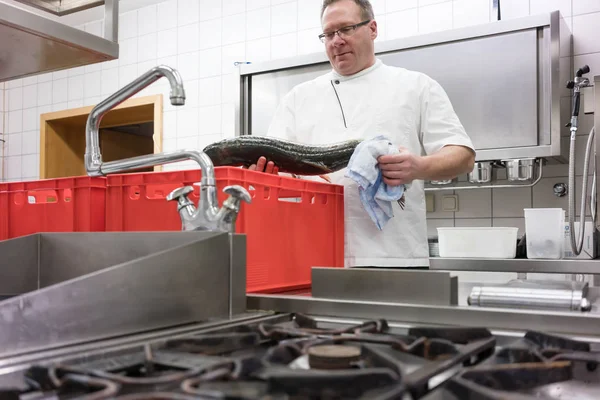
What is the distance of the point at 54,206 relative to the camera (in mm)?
1479

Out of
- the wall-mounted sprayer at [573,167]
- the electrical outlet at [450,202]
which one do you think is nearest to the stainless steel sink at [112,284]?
the wall-mounted sprayer at [573,167]

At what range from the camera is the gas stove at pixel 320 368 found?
0.56 meters

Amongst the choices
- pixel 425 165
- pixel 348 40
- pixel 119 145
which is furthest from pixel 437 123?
pixel 119 145

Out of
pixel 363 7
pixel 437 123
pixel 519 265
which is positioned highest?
pixel 363 7

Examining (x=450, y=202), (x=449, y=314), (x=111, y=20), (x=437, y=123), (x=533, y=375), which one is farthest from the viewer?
(x=450, y=202)

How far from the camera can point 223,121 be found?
3859 millimetres

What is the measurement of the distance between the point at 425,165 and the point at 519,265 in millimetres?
1082

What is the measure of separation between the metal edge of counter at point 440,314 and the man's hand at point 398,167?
473mm

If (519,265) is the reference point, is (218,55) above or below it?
above

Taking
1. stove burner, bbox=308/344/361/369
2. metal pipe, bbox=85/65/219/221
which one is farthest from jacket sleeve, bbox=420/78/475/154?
stove burner, bbox=308/344/361/369

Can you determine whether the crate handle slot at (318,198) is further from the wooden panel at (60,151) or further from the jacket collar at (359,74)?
the wooden panel at (60,151)

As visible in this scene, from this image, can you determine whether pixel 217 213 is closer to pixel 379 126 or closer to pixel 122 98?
pixel 122 98

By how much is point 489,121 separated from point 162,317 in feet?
6.81

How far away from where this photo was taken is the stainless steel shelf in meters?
2.30
